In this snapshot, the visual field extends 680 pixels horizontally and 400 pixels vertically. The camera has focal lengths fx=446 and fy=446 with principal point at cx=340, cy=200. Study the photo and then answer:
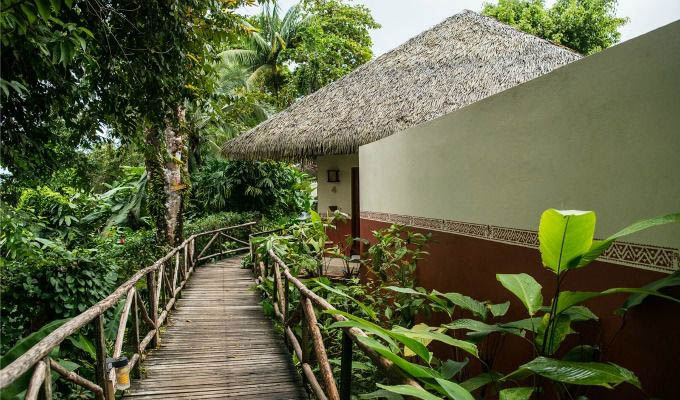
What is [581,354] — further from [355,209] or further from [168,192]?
[168,192]

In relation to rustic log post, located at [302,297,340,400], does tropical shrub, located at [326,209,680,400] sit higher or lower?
higher

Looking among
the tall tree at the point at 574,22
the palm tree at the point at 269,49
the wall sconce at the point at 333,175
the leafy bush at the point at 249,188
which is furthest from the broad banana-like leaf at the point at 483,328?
the palm tree at the point at 269,49

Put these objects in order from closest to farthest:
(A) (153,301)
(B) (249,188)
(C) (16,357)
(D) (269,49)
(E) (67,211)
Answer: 1. (C) (16,357)
2. (A) (153,301)
3. (E) (67,211)
4. (B) (249,188)
5. (D) (269,49)

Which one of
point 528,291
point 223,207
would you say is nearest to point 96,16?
point 528,291

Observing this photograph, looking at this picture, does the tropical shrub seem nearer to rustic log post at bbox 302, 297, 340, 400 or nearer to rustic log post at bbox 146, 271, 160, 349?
rustic log post at bbox 302, 297, 340, 400


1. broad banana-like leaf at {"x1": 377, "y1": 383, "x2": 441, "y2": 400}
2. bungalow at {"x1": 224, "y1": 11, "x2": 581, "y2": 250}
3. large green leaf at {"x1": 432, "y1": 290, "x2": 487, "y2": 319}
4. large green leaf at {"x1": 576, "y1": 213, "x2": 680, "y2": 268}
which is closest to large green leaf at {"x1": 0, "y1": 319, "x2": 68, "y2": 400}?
broad banana-like leaf at {"x1": 377, "y1": 383, "x2": 441, "y2": 400}

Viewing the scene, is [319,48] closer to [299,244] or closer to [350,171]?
[350,171]

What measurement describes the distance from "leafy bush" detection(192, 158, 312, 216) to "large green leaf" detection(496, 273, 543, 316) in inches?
352

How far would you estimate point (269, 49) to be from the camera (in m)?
16.2

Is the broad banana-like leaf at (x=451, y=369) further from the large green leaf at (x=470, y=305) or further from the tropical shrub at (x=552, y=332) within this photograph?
the large green leaf at (x=470, y=305)

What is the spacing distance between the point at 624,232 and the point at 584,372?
16.9 inches

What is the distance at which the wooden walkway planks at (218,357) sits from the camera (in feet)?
9.57

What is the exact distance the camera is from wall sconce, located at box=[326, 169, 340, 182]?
7898 millimetres

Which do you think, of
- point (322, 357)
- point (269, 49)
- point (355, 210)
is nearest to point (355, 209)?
point (355, 210)
